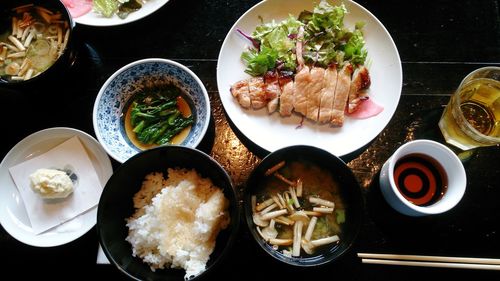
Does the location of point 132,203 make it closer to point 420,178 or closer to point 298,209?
point 298,209

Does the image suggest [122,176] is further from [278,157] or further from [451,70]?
[451,70]

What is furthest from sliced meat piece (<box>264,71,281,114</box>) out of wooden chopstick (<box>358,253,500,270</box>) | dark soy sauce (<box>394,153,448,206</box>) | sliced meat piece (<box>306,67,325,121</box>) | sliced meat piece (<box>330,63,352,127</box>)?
wooden chopstick (<box>358,253,500,270</box>)

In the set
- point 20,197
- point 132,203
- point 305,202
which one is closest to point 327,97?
point 305,202

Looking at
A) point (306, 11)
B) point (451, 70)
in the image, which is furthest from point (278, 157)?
point (451, 70)

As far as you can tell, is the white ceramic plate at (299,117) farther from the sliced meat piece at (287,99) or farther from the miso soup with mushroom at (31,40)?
the miso soup with mushroom at (31,40)

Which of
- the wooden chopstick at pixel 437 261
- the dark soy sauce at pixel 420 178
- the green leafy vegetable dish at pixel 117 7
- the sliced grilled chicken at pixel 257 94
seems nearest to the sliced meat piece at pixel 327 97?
the sliced grilled chicken at pixel 257 94

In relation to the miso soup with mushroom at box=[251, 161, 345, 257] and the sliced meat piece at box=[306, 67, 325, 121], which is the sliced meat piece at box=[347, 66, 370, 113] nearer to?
the sliced meat piece at box=[306, 67, 325, 121]
